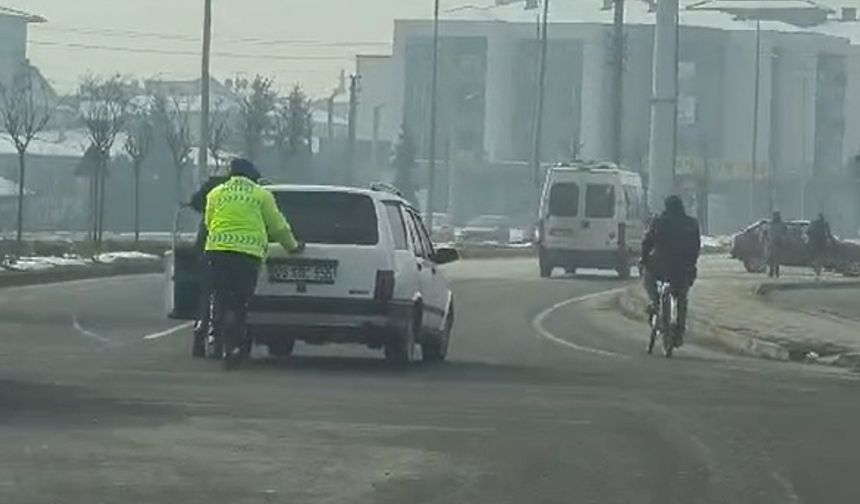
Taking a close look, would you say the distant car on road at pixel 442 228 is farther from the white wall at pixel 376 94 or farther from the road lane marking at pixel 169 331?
the road lane marking at pixel 169 331

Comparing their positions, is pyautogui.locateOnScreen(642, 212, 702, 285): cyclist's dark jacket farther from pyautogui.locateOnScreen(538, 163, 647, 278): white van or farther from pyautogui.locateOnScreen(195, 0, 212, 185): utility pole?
pyautogui.locateOnScreen(195, 0, 212, 185): utility pole

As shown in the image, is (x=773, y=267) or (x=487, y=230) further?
(x=487, y=230)

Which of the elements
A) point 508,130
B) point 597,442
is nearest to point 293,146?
point 508,130

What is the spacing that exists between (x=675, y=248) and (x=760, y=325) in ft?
18.2

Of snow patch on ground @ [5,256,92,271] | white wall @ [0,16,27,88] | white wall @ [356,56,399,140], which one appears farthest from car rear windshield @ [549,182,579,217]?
white wall @ [356,56,399,140]

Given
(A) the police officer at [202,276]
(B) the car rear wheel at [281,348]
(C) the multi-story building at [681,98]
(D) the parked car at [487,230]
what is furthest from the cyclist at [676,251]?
(C) the multi-story building at [681,98]

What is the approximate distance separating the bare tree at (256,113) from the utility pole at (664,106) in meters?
12.3

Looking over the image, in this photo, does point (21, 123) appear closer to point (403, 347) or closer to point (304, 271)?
point (403, 347)

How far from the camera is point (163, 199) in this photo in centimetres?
9506

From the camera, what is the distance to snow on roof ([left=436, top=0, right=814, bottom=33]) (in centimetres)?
12812

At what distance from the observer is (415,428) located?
573 inches

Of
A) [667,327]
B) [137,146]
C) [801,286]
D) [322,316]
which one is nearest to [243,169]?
[322,316]

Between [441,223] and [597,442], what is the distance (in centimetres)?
9521

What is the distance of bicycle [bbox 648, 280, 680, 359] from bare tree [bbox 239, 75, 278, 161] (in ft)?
133
